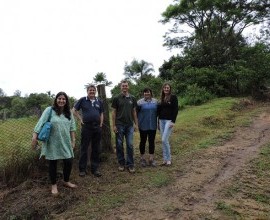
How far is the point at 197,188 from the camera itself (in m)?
5.76

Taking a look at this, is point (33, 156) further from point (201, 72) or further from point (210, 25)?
point (210, 25)

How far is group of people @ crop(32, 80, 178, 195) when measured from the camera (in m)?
5.40

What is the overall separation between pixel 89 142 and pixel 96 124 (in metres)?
0.40

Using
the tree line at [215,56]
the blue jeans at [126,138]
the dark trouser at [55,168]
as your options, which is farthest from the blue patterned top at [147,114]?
the tree line at [215,56]

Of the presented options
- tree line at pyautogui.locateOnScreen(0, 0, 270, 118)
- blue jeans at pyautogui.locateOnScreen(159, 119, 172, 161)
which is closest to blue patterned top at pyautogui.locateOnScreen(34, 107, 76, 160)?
blue jeans at pyautogui.locateOnScreen(159, 119, 172, 161)

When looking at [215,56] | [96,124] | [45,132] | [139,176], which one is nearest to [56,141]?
[45,132]

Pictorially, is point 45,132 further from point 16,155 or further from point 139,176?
point 139,176

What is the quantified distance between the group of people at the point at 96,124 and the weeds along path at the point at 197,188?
0.89m

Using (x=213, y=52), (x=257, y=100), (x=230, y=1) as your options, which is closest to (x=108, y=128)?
(x=257, y=100)

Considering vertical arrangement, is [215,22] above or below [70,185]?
above

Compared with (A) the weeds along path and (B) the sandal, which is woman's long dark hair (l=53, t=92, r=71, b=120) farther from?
(A) the weeds along path

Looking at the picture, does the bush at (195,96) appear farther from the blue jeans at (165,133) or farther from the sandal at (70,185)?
the sandal at (70,185)

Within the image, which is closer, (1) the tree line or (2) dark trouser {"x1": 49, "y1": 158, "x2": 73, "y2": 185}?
(2) dark trouser {"x1": 49, "y1": 158, "x2": 73, "y2": 185}

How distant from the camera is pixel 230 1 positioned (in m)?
22.4
